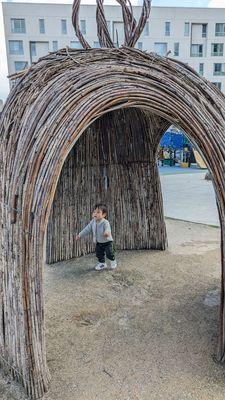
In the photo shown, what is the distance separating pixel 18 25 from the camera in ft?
98.1

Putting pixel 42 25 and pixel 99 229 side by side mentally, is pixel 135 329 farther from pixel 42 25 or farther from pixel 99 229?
pixel 42 25

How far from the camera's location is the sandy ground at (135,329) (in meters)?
2.47

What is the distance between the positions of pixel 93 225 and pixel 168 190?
7877 mm

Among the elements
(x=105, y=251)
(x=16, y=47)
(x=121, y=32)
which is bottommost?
(x=105, y=251)

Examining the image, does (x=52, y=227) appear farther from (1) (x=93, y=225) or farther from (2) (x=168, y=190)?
(2) (x=168, y=190)

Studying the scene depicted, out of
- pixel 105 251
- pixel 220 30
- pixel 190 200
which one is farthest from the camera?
pixel 220 30

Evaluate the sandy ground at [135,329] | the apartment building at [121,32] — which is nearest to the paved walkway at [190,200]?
the sandy ground at [135,329]

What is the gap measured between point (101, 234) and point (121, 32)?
30.5 m

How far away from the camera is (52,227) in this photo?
473 centimetres

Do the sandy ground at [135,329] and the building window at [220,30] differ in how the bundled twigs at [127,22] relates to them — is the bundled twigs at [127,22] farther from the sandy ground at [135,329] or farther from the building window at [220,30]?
the building window at [220,30]

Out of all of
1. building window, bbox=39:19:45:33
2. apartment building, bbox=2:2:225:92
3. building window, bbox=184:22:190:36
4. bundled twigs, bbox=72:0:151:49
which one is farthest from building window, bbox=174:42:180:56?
bundled twigs, bbox=72:0:151:49

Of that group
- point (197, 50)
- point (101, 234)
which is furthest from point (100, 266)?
point (197, 50)

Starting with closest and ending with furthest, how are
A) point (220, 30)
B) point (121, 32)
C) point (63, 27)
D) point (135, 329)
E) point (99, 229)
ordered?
1. point (135, 329)
2. point (99, 229)
3. point (63, 27)
4. point (121, 32)
5. point (220, 30)

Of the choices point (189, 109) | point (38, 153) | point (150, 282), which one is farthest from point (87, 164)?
point (38, 153)
